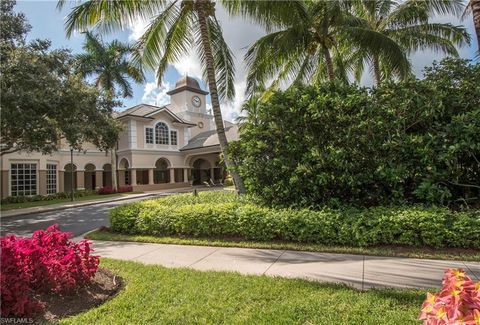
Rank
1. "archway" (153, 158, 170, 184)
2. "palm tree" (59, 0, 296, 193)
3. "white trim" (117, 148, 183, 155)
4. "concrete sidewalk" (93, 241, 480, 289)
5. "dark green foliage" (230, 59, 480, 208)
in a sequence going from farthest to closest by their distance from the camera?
"archway" (153, 158, 170, 184), "white trim" (117, 148, 183, 155), "palm tree" (59, 0, 296, 193), "dark green foliage" (230, 59, 480, 208), "concrete sidewalk" (93, 241, 480, 289)

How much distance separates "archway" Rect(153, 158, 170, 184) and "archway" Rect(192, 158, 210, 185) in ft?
13.6

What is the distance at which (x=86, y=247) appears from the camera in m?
5.07

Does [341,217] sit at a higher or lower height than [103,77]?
lower

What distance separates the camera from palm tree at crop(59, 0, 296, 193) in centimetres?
948

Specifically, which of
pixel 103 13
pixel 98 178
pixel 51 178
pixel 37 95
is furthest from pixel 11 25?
pixel 98 178

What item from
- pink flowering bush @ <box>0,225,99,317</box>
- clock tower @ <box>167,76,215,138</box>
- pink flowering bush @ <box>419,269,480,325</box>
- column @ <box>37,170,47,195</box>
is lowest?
pink flowering bush @ <box>0,225,99,317</box>

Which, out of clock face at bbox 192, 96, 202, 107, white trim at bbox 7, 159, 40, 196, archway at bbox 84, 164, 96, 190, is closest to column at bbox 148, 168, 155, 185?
archway at bbox 84, 164, 96, 190

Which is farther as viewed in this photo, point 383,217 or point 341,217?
point 341,217

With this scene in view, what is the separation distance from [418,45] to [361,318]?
13987 mm

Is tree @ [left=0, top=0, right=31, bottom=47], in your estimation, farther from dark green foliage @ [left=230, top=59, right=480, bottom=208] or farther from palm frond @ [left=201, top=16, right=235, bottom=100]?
dark green foliage @ [left=230, top=59, right=480, bottom=208]

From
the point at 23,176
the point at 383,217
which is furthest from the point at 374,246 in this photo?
the point at 23,176

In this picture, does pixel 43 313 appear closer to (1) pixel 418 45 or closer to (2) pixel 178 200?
(2) pixel 178 200

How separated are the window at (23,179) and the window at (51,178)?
1.34 metres

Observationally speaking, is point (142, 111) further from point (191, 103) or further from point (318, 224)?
point (318, 224)
